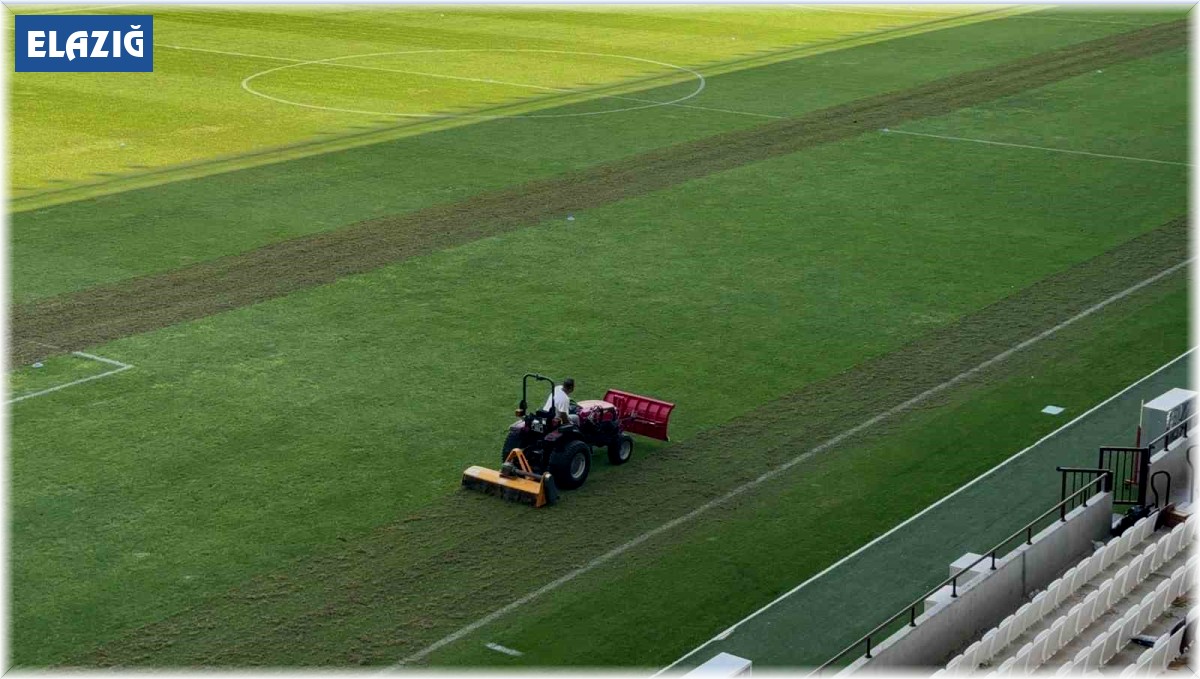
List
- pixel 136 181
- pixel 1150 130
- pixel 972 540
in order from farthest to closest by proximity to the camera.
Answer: pixel 1150 130 < pixel 136 181 < pixel 972 540

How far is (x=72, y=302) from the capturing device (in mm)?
26047

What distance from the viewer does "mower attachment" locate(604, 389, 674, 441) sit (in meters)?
20.5

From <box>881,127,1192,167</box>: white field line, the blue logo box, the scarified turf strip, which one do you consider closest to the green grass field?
the scarified turf strip

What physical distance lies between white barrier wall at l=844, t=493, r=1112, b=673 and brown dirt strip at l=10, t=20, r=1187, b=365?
1332 centimetres

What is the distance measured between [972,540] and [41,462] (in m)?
10.7

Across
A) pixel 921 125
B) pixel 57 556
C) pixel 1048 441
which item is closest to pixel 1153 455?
pixel 1048 441

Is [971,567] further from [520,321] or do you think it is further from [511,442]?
[520,321]

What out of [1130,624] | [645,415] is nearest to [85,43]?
[645,415]

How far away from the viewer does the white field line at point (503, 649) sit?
51.6ft

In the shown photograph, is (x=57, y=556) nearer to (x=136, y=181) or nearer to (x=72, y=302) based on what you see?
(x=72, y=302)

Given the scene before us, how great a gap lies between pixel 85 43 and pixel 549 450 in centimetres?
3708

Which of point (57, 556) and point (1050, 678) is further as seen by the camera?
point (57, 556)

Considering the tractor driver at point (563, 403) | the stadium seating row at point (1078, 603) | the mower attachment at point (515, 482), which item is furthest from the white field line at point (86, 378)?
the stadium seating row at point (1078, 603)

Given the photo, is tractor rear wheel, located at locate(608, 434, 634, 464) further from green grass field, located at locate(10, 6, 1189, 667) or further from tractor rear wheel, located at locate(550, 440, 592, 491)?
tractor rear wheel, located at locate(550, 440, 592, 491)
